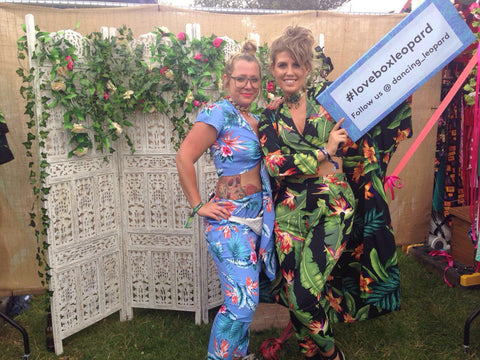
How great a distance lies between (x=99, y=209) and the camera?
9.93 feet

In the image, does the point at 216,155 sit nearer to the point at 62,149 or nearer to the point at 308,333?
the point at 308,333

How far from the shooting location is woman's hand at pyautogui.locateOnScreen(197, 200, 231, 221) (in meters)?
2.02

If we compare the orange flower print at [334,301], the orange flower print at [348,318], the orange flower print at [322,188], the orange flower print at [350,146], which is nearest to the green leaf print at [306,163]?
the orange flower print at [322,188]

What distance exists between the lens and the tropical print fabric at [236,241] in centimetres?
193

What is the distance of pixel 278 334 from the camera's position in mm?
2996

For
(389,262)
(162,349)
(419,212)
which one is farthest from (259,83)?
(419,212)

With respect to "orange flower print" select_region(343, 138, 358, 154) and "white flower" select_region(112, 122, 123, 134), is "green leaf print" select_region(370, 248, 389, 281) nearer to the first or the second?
"orange flower print" select_region(343, 138, 358, 154)

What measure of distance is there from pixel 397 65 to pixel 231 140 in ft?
3.10

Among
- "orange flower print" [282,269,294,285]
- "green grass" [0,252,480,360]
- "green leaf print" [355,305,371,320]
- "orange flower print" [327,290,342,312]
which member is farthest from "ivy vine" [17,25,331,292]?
"green leaf print" [355,305,371,320]

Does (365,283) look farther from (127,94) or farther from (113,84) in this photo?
(113,84)

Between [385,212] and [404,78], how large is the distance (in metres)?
0.77

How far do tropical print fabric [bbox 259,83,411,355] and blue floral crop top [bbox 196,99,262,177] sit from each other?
0.08 metres

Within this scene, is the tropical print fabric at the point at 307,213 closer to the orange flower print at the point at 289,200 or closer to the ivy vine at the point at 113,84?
the orange flower print at the point at 289,200

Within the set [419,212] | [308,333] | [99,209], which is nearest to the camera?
[308,333]
